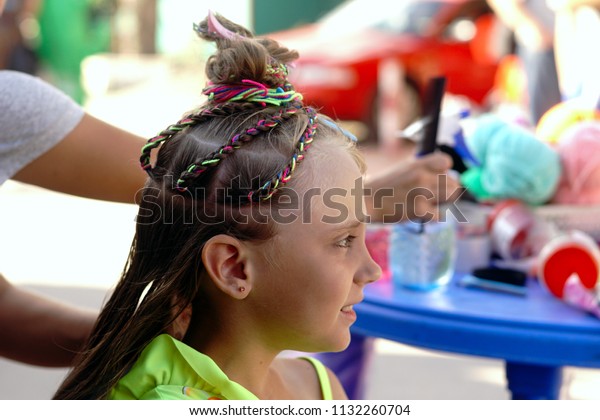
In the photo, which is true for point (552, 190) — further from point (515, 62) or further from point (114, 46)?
point (114, 46)

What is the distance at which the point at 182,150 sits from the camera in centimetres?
110

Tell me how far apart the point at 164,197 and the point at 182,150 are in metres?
0.08

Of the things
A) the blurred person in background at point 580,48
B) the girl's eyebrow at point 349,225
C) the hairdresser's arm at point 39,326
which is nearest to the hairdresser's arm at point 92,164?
the hairdresser's arm at point 39,326

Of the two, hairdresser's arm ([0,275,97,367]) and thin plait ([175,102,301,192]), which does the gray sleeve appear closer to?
hairdresser's arm ([0,275,97,367])

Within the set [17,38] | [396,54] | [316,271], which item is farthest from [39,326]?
[17,38]

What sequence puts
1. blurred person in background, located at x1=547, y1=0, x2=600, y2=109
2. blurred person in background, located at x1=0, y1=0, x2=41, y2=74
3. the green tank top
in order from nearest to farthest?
the green tank top → blurred person in background, located at x1=547, y1=0, x2=600, y2=109 → blurred person in background, located at x1=0, y1=0, x2=41, y2=74

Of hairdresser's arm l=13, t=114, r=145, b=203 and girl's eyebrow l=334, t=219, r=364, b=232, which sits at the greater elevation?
hairdresser's arm l=13, t=114, r=145, b=203

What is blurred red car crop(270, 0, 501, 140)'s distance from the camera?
644cm

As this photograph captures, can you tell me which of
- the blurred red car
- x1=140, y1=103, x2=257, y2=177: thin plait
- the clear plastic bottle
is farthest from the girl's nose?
the blurred red car

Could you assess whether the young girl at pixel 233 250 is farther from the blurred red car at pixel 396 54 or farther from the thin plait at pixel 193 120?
the blurred red car at pixel 396 54

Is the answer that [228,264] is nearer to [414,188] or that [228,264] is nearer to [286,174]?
[286,174]

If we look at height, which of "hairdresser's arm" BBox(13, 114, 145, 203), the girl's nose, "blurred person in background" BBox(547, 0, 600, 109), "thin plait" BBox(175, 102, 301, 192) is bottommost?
the girl's nose

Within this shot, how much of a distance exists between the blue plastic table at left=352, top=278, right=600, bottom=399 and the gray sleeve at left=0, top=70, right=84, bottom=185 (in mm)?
673
